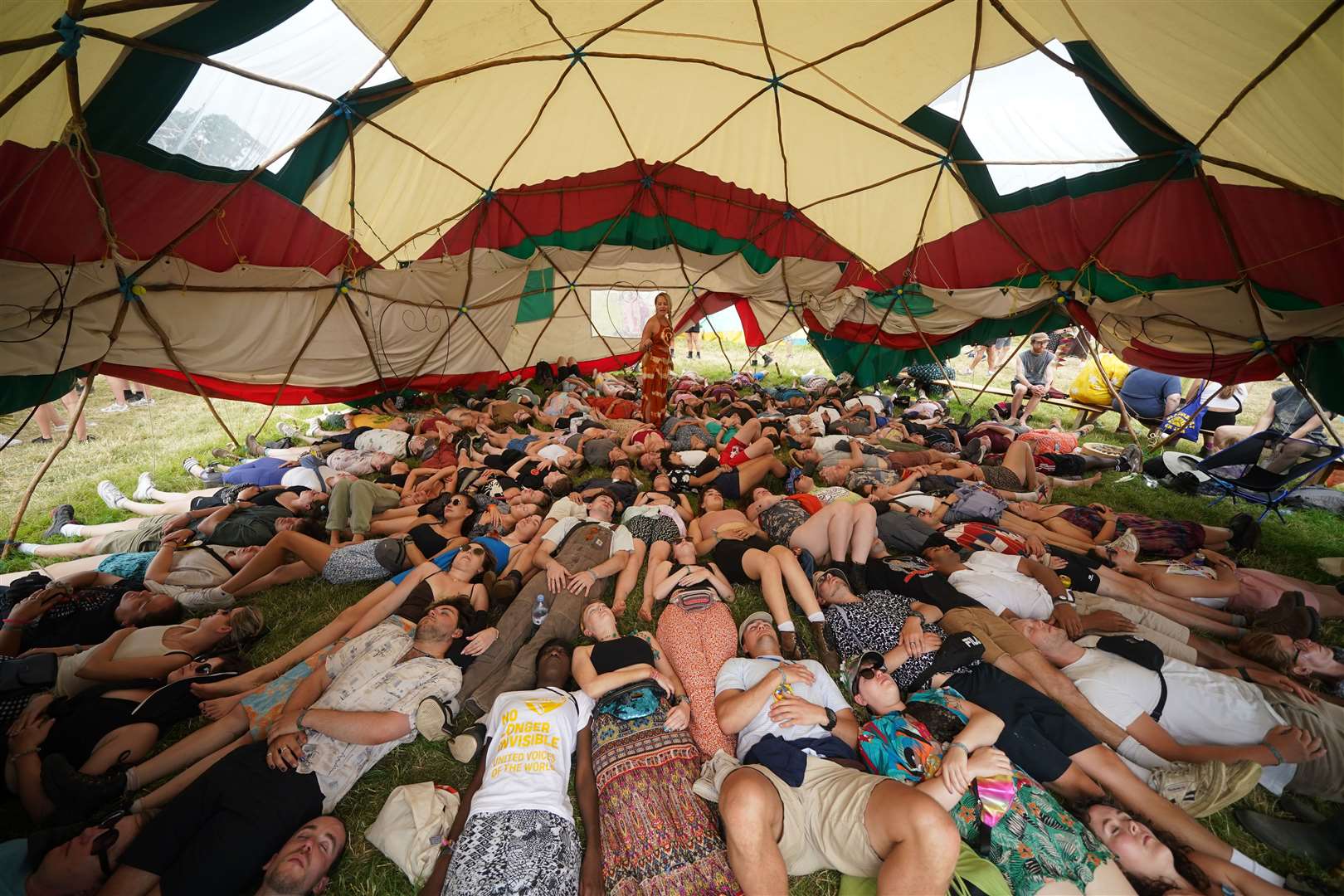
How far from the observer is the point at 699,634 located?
347cm

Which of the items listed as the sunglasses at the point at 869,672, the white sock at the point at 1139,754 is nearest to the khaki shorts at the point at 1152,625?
the white sock at the point at 1139,754

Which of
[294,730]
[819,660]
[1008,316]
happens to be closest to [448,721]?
[294,730]

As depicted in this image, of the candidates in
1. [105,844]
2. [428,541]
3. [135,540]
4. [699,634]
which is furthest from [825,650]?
[135,540]

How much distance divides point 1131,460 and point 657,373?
A: 7.10 metres

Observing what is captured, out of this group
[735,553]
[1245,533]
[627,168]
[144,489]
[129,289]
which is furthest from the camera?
[627,168]

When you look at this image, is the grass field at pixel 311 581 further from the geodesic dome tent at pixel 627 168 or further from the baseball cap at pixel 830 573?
the geodesic dome tent at pixel 627 168

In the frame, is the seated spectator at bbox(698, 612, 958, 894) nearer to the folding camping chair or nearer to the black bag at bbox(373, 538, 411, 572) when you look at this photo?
the black bag at bbox(373, 538, 411, 572)

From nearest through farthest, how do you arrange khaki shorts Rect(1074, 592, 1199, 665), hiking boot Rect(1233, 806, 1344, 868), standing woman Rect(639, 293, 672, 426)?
hiking boot Rect(1233, 806, 1344, 868) → khaki shorts Rect(1074, 592, 1199, 665) → standing woman Rect(639, 293, 672, 426)

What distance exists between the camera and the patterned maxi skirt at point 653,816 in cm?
Answer: 219

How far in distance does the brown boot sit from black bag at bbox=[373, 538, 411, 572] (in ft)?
11.9

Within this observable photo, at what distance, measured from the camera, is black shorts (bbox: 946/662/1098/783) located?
2555mm

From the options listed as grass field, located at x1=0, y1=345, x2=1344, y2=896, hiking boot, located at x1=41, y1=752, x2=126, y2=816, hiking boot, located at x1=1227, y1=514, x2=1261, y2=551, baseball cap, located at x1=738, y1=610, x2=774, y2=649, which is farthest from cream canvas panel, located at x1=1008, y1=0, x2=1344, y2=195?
hiking boot, located at x1=41, y1=752, x2=126, y2=816

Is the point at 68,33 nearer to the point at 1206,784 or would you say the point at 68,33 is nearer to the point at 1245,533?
the point at 1206,784

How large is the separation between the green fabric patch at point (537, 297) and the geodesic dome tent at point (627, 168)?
63 cm
